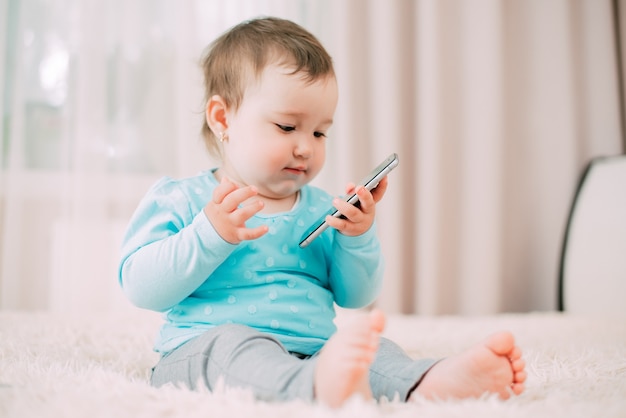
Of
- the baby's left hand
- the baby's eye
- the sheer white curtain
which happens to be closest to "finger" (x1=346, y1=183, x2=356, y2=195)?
the baby's left hand

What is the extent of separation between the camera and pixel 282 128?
925mm

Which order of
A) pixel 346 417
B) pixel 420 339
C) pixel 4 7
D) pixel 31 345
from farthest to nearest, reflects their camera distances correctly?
pixel 4 7
pixel 420 339
pixel 31 345
pixel 346 417

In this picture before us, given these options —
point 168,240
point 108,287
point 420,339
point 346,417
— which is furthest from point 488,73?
point 346,417

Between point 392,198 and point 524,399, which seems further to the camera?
point 392,198

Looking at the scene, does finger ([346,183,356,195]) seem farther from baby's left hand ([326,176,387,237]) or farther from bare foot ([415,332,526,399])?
bare foot ([415,332,526,399])

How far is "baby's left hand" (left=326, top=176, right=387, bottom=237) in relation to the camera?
2.86ft

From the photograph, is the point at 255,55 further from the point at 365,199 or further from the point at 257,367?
the point at 257,367

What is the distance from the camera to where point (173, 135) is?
6.64 feet

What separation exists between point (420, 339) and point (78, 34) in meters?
1.34

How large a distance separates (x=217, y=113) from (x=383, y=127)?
1.14 metres

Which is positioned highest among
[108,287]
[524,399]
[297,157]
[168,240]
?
[297,157]

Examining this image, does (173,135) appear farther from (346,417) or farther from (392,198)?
(346,417)

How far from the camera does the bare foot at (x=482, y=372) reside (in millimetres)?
674

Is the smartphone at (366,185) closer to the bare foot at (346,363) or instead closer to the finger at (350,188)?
Result: the finger at (350,188)
